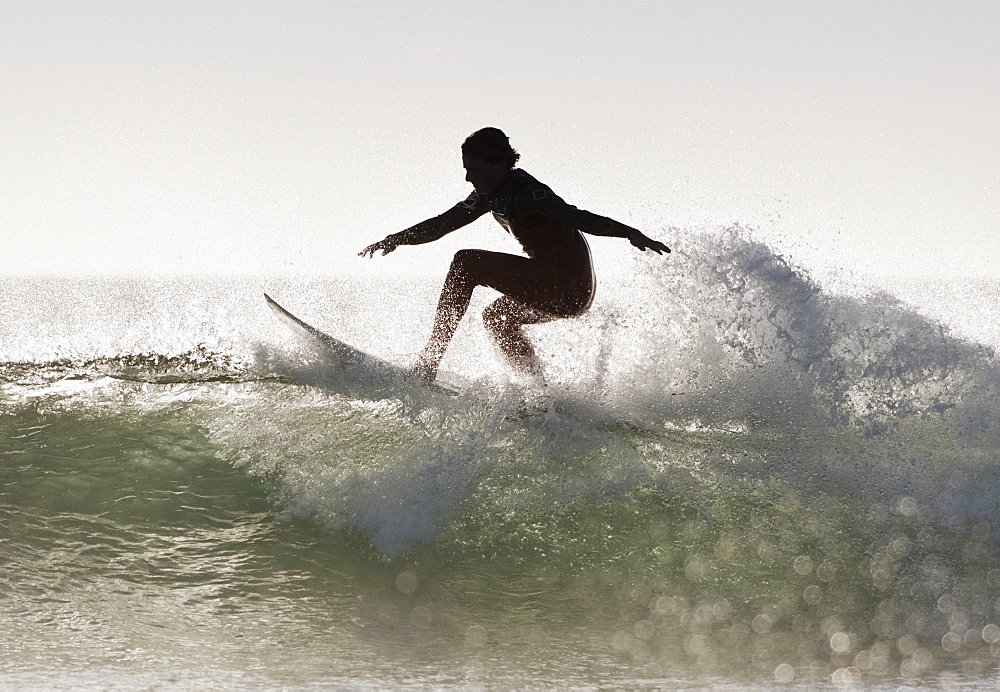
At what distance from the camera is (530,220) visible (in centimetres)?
512

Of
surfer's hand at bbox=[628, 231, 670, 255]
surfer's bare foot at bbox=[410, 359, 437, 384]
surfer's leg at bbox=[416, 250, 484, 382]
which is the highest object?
surfer's hand at bbox=[628, 231, 670, 255]

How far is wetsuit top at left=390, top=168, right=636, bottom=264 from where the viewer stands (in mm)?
4953

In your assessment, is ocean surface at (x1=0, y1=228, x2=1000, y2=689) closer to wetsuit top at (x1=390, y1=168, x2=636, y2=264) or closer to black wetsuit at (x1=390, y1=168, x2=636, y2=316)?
black wetsuit at (x1=390, y1=168, x2=636, y2=316)

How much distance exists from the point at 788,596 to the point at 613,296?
2472mm

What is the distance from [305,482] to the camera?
16.2 ft

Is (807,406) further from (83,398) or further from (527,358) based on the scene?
(83,398)

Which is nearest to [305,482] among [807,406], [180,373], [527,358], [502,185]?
[527,358]

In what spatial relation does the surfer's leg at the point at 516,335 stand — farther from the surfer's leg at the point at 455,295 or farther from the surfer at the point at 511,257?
the surfer's leg at the point at 455,295

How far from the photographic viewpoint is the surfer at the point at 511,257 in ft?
16.7

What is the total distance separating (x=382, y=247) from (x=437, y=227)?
37 cm

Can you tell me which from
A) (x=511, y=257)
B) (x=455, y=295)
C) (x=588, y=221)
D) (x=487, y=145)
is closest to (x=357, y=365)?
(x=455, y=295)

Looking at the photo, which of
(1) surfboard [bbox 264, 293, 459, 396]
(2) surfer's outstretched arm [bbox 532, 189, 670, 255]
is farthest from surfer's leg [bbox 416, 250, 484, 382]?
(2) surfer's outstretched arm [bbox 532, 189, 670, 255]

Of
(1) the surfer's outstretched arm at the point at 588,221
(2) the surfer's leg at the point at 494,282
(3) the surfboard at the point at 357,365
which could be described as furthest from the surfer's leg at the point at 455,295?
(1) the surfer's outstretched arm at the point at 588,221

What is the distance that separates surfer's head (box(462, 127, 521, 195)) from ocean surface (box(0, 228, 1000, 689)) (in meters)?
0.85
